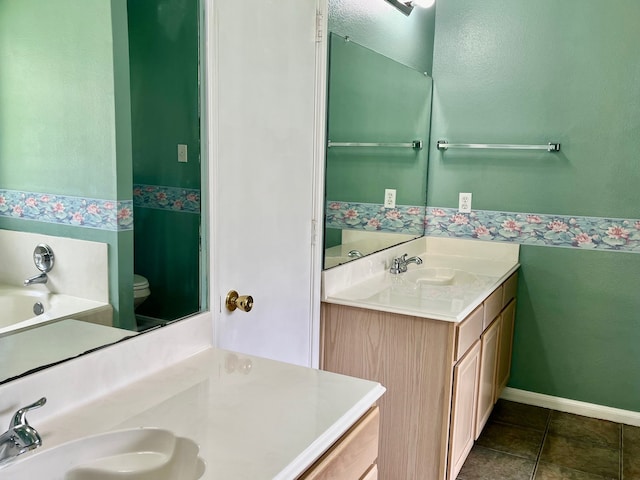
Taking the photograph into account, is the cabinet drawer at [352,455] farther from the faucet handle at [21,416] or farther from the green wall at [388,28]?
the green wall at [388,28]

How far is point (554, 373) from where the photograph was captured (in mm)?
3127

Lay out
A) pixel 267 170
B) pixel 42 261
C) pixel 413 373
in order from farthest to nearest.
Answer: pixel 413 373 < pixel 267 170 < pixel 42 261

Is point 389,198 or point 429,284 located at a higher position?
point 389,198

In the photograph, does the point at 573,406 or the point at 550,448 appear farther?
the point at 573,406

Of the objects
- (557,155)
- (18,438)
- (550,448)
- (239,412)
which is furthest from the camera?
(557,155)

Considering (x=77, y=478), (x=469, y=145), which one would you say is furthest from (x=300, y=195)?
(x=469, y=145)

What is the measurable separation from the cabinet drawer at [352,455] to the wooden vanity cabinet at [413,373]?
0.77 meters

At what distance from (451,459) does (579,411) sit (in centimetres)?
136

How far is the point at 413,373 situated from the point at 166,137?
125 centimetres

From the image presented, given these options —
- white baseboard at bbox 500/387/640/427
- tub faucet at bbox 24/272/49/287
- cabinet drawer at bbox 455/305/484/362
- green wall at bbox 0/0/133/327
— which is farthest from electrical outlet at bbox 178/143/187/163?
white baseboard at bbox 500/387/640/427

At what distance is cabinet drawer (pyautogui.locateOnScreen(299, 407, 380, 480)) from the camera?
42.8 inches

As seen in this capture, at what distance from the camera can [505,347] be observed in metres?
2.99

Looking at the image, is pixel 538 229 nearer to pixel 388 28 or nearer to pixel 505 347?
pixel 505 347

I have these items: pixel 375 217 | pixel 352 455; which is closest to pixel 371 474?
pixel 352 455
